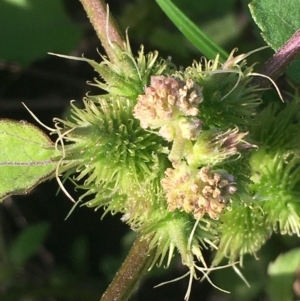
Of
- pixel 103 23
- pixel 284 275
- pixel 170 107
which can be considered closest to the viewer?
pixel 170 107

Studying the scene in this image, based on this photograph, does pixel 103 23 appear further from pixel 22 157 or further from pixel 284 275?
pixel 284 275

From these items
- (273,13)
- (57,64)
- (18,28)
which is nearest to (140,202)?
(273,13)

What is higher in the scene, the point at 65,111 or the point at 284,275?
the point at 65,111

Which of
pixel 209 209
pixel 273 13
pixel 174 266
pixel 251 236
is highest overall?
pixel 273 13

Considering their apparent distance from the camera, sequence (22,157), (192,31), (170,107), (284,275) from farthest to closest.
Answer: (284,275)
(192,31)
(22,157)
(170,107)

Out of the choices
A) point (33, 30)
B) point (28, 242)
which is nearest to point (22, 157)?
point (33, 30)

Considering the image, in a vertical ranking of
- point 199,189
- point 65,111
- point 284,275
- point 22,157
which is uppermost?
point 22,157

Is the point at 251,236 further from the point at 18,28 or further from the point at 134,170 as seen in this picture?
the point at 18,28
